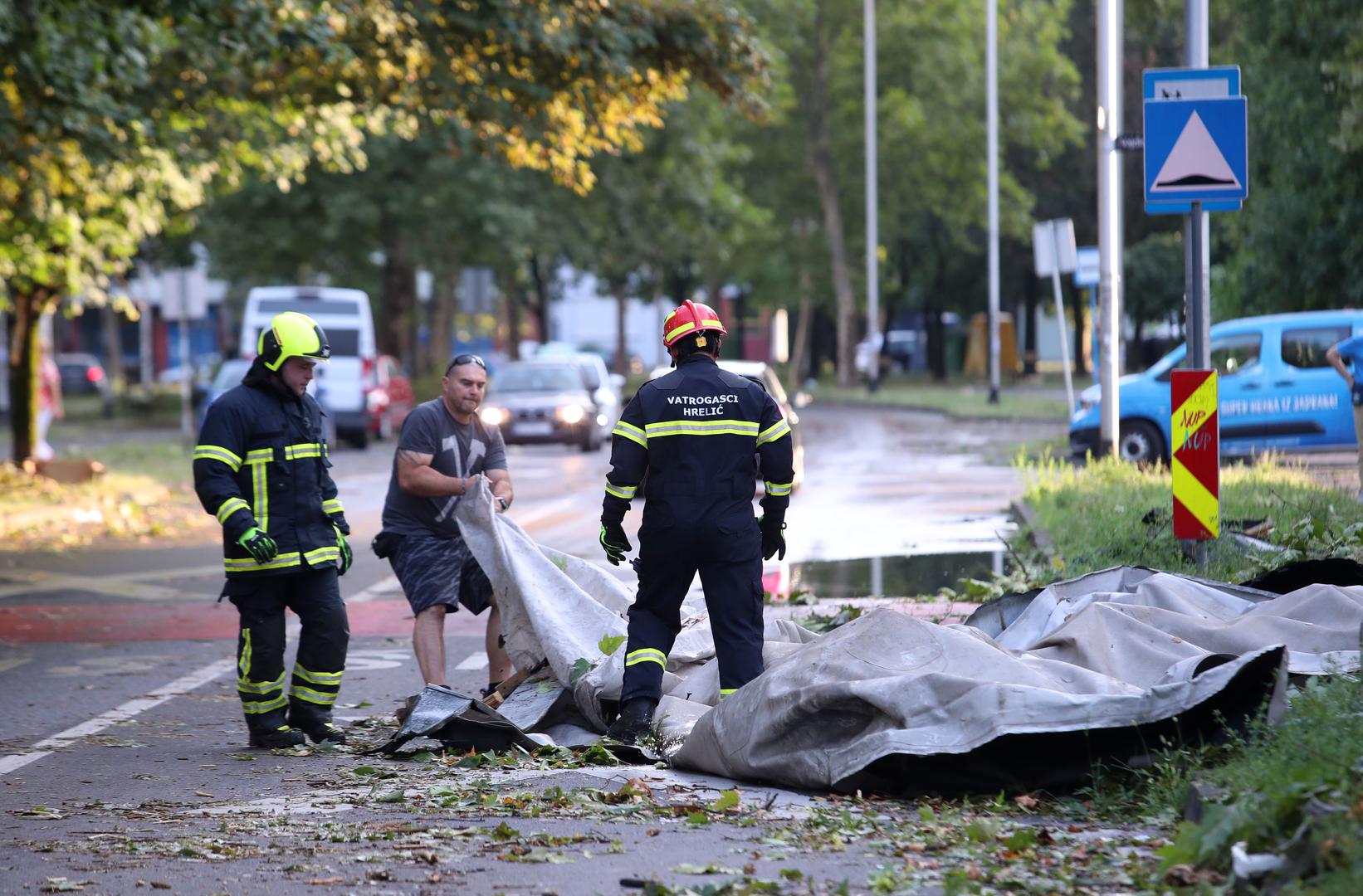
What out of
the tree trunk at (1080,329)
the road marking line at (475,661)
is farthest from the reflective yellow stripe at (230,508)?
the tree trunk at (1080,329)

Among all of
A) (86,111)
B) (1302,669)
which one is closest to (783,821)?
(1302,669)

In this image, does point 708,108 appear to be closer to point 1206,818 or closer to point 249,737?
point 249,737

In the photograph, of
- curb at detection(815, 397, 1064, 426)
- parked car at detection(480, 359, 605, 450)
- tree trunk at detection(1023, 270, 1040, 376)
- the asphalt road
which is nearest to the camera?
the asphalt road

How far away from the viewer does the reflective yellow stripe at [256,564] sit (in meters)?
7.64

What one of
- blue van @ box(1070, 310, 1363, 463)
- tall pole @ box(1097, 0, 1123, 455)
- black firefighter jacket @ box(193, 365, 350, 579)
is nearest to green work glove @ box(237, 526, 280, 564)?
black firefighter jacket @ box(193, 365, 350, 579)

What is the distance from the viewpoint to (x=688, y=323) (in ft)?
24.1

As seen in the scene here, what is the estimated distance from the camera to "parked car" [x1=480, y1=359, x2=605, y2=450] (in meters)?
28.1

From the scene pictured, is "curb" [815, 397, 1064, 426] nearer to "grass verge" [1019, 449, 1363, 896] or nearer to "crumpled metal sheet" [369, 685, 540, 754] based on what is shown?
"grass verge" [1019, 449, 1363, 896]

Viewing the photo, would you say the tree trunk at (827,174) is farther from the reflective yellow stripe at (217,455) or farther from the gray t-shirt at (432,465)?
the reflective yellow stripe at (217,455)

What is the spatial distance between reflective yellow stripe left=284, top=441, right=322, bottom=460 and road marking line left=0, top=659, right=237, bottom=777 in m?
1.57

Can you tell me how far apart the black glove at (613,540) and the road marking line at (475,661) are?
270 cm

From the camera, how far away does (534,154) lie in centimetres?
1730

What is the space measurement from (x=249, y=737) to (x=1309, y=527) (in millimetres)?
5936

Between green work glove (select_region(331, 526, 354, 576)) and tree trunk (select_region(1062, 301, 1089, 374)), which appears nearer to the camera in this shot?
green work glove (select_region(331, 526, 354, 576))
